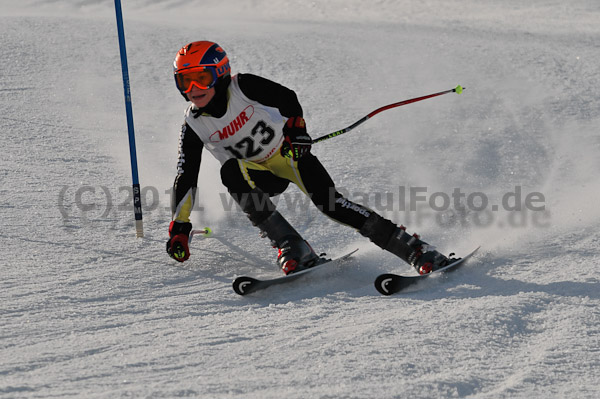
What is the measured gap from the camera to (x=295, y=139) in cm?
373

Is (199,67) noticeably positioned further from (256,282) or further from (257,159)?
(256,282)

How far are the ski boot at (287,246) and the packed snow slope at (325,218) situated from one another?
0.34ft

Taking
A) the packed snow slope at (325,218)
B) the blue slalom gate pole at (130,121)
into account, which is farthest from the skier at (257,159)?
the blue slalom gate pole at (130,121)

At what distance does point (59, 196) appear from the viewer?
16.2 ft

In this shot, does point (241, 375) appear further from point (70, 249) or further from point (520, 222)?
point (520, 222)

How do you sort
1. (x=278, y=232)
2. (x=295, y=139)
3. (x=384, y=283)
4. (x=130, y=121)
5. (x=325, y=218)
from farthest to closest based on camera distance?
1. (x=325, y=218)
2. (x=130, y=121)
3. (x=278, y=232)
4. (x=295, y=139)
5. (x=384, y=283)

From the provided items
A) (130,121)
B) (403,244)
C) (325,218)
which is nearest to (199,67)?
(130,121)

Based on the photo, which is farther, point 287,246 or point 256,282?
point 287,246

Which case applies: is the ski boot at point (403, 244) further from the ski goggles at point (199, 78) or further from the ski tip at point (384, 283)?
the ski goggles at point (199, 78)

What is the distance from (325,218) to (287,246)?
1127 mm

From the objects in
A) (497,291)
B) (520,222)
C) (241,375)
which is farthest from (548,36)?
(241,375)

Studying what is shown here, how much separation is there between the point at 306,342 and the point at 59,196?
274 centimetres

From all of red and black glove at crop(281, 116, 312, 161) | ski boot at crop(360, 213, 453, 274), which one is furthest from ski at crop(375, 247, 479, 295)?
red and black glove at crop(281, 116, 312, 161)

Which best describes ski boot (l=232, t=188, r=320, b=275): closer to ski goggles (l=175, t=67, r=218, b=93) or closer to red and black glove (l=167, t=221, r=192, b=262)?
red and black glove (l=167, t=221, r=192, b=262)
